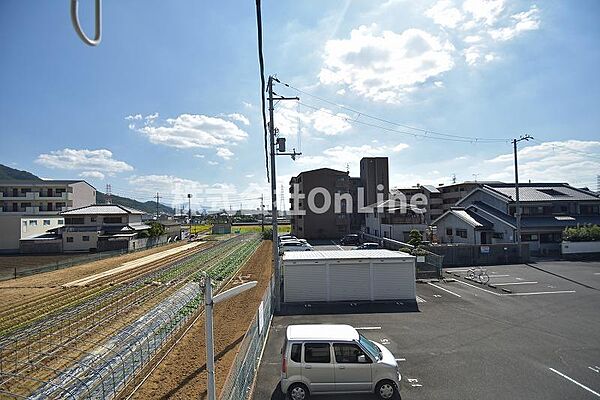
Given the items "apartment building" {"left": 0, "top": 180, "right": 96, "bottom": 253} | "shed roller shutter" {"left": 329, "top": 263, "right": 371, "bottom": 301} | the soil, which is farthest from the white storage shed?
"apartment building" {"left": 0, "top": 180, "right": 96, "bottom": 253}

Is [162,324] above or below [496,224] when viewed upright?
below

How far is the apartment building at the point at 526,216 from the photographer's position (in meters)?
29.4

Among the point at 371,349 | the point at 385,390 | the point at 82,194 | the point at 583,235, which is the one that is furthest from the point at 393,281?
the point at 82,194

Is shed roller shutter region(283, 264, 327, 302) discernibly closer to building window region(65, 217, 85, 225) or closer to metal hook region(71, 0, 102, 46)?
metal hook region(71, 0, 102, 46)

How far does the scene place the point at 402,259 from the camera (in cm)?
1543

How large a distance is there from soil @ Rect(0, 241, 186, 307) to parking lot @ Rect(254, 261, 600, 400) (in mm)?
15594

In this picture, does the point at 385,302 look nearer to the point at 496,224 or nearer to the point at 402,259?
the point at 402,259

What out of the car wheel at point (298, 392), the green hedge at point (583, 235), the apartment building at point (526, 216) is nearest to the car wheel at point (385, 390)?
the car wheel at point (298, 392)

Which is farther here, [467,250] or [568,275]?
[467,250]

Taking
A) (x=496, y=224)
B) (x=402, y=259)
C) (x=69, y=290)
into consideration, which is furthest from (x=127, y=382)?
(x=496, y=224)

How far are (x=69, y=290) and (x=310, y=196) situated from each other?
33.8 m

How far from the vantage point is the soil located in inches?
743

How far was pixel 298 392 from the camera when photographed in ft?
23.5

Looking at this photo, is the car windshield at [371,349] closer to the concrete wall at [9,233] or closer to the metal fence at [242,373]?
the metal fence at [242,373]
